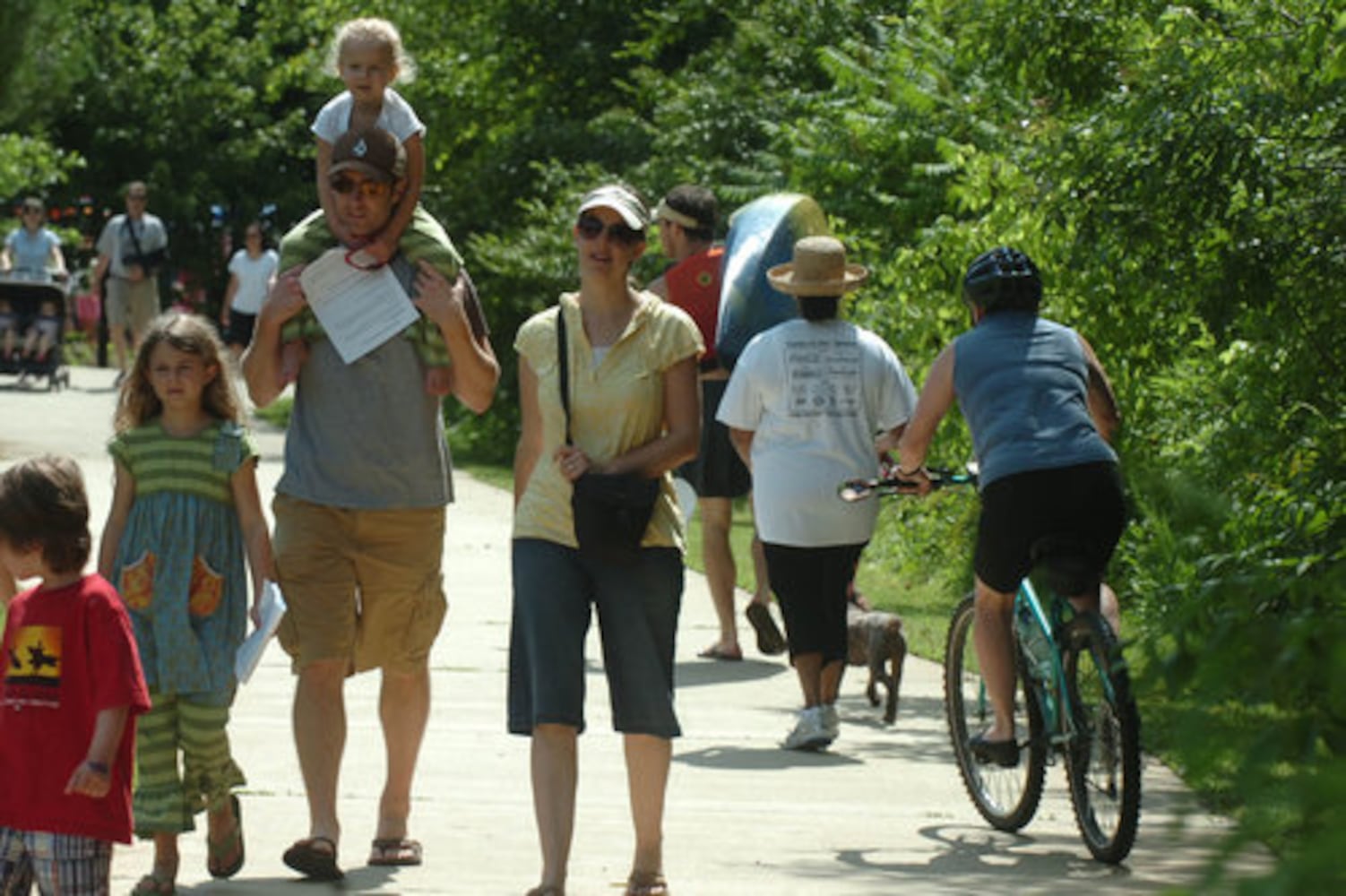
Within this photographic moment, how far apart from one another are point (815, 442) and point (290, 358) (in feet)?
9.55

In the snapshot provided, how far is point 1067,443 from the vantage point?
24.0 feet

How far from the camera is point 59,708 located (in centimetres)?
542

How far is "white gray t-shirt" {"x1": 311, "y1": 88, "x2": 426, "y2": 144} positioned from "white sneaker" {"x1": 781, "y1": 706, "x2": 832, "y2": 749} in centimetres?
304

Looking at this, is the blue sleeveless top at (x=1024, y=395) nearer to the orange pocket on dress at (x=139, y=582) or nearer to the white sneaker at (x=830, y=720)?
the white sneaker at (x=830, y=720)

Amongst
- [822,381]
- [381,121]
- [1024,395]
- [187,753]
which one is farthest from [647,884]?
[822,381]

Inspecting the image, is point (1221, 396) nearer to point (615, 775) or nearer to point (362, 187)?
point (615, 775)

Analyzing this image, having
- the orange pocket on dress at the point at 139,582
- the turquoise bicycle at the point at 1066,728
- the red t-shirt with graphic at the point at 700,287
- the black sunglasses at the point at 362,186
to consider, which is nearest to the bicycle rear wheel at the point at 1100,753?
the turquoise bicycle at the point at 1066,728

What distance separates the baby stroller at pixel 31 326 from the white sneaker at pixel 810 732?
17245 millimetres

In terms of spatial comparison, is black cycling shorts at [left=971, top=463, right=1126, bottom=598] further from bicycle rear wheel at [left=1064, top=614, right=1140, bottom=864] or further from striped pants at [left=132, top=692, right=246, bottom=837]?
striped pants at [left=132, top=692, right=246, bottom=837]

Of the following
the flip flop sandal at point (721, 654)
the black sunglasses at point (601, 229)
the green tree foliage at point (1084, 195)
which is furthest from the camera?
the flip flop sandal at point (721, 654)

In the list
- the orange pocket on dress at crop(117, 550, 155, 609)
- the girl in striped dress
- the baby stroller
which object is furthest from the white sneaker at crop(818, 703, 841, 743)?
the baby stroller

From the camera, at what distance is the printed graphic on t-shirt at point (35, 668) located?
5.43 meters

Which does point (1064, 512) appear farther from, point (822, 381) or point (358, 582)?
point (822, 381)

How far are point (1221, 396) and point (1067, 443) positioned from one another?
2.80m
